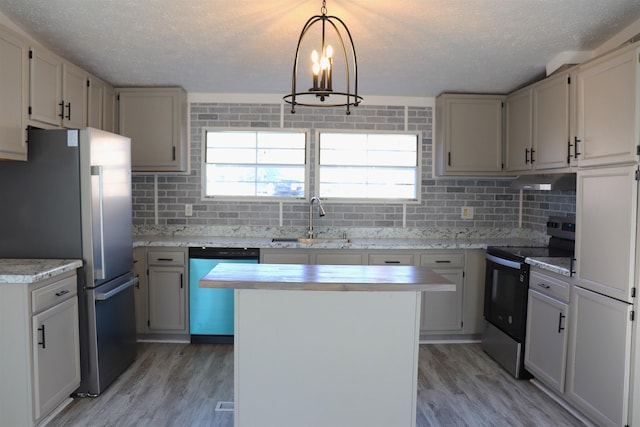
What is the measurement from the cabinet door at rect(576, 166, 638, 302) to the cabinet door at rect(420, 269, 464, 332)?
131 centimetres

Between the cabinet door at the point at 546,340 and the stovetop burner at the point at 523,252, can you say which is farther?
the stovetop burner at the point at 523,252

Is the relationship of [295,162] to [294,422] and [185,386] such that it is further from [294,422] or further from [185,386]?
[294,422]

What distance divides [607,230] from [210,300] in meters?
2.99

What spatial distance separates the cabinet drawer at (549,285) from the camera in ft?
9.28

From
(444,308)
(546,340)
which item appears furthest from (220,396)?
(546,340)

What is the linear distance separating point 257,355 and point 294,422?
1.33 ft

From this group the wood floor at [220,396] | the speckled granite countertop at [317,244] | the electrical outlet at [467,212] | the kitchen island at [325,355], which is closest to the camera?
the kitchen island at [325,355]

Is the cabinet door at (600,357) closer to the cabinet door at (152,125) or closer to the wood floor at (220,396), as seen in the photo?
the wood floor at (220,396)

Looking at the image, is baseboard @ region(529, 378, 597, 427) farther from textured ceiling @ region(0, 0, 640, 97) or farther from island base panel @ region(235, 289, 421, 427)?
textured ceiling @ region(0, 0, 640, 97)

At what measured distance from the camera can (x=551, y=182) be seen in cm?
314

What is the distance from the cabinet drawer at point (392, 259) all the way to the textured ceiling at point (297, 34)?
1.53 meters

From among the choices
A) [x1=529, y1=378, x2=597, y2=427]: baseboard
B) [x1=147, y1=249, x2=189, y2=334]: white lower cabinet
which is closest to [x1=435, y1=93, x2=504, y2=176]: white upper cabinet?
[x1=529, y1=378, x2=597, y2=427]: baseboard

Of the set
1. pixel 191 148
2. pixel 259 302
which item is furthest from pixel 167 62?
pixel 259 302

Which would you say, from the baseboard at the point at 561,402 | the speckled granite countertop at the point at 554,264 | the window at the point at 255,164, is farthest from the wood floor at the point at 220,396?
the window at the point at 255,164
